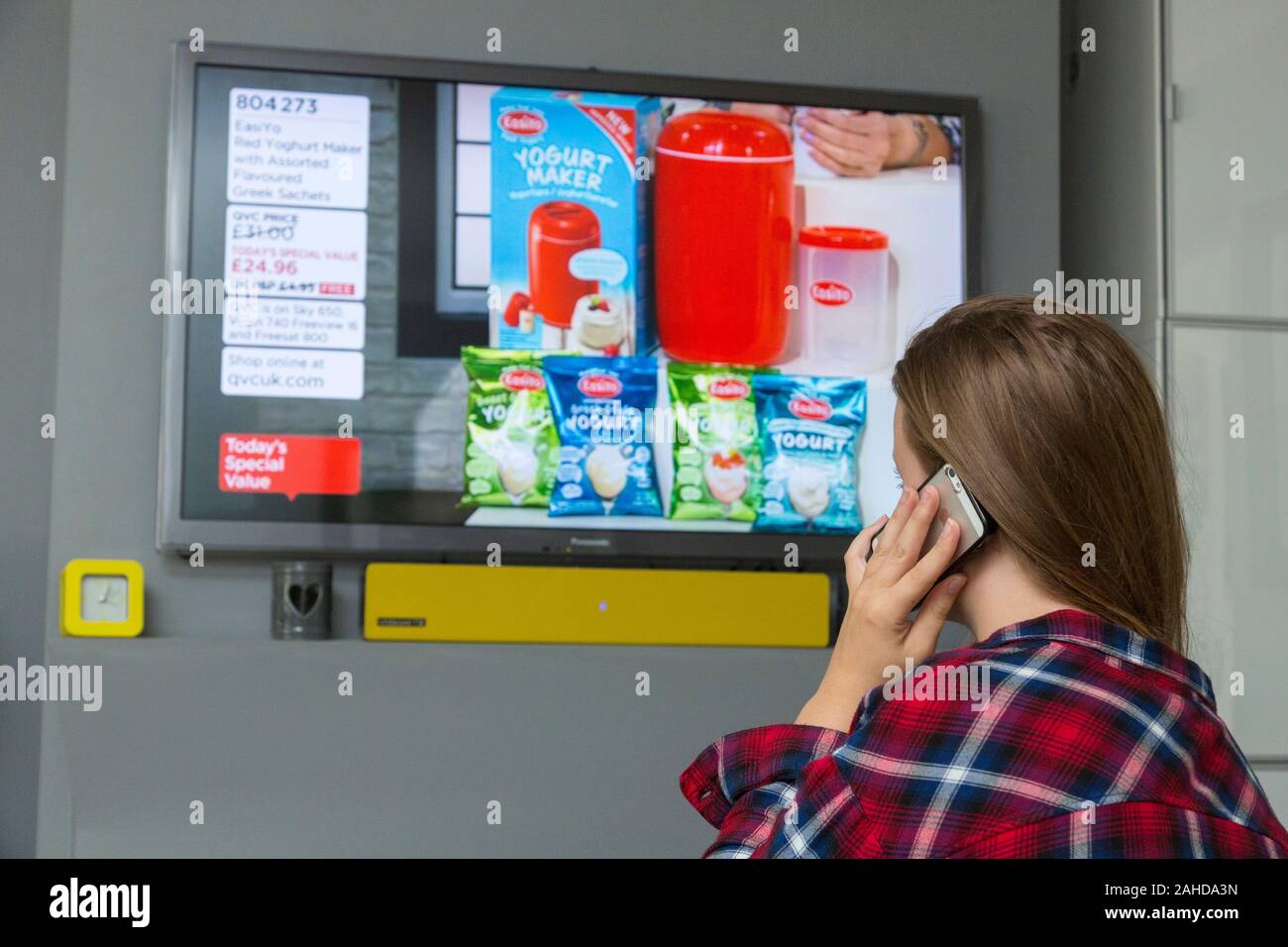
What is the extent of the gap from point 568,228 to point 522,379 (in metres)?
0.32

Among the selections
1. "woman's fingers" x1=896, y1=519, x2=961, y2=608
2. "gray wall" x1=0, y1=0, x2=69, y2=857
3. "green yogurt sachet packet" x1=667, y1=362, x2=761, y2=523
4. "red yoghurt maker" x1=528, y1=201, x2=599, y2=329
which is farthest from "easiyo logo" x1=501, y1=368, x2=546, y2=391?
"woman's fingers" x1=896, y1=519, x2=961, y2=608

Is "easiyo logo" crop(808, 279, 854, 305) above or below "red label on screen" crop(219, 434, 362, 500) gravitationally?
above

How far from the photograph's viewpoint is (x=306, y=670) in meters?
2.25

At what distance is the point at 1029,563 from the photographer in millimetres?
879

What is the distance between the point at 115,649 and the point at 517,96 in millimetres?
1291

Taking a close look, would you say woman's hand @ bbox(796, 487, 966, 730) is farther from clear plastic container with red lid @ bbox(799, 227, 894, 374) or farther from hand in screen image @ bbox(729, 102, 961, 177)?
hand in screen image @ bbox(729, 102, 961, 177)

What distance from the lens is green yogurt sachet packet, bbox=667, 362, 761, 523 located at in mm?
2475

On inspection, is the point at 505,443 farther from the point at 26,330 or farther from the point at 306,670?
the point at 26,330

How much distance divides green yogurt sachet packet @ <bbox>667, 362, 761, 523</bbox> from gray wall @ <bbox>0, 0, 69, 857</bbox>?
1.36 m

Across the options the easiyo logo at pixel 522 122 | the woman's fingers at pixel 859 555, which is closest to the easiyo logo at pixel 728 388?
the easiyo logo at pixel 522 122
